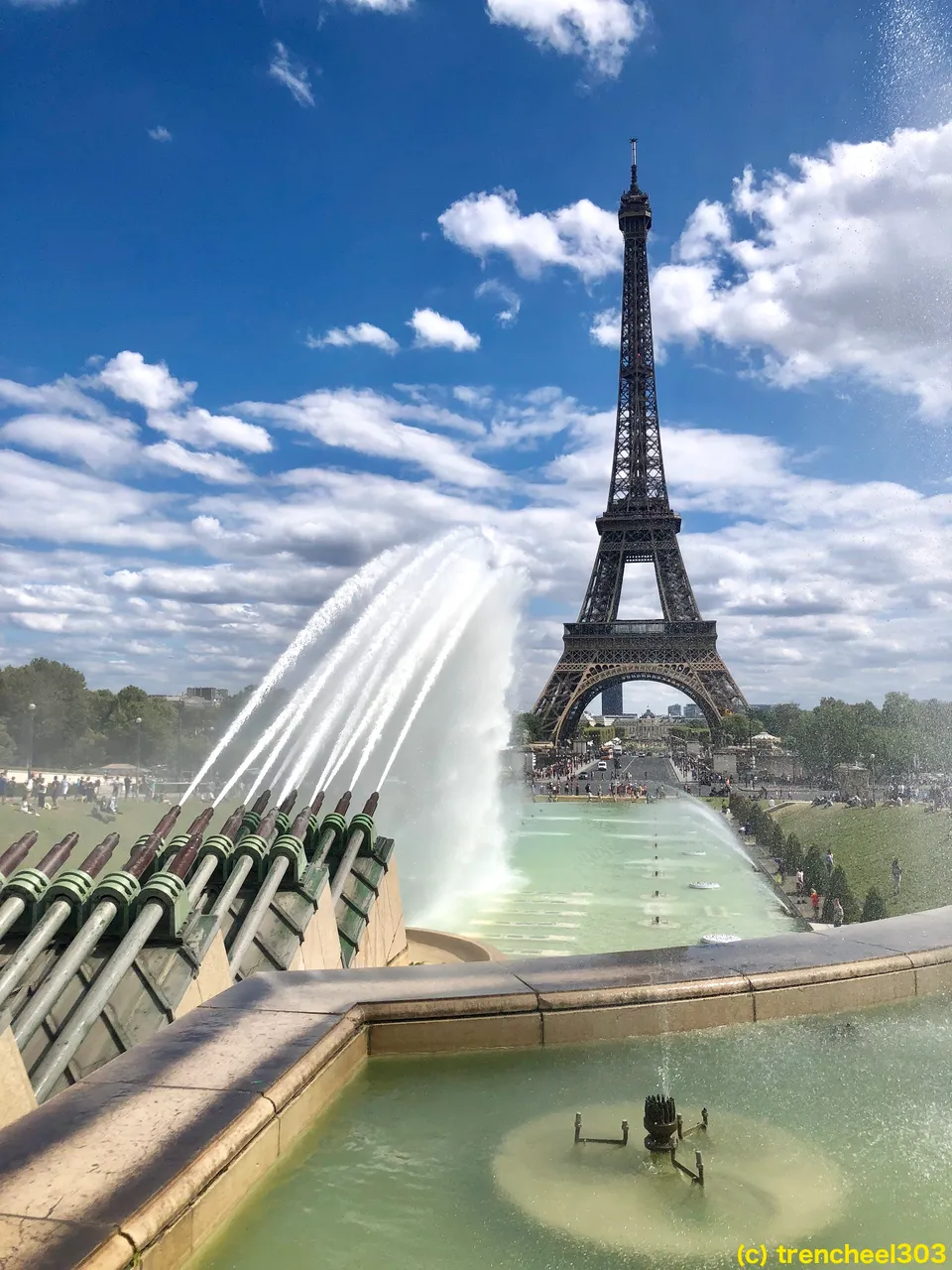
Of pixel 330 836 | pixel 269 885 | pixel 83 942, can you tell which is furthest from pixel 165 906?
pixel 330 836

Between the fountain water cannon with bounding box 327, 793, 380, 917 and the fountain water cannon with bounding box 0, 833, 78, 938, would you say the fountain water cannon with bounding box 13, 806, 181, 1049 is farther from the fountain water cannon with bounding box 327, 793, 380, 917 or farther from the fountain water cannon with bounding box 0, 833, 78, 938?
the fountain water cannon with bounding box 327, 793, 380, 917

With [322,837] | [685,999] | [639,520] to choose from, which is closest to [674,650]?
[639,520]

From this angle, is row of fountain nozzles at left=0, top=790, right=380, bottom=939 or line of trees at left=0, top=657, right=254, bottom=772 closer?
row of fountain nozzles at left=0, top=790, right=380, bottom=939

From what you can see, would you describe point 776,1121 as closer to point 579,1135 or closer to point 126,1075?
point 579,1135

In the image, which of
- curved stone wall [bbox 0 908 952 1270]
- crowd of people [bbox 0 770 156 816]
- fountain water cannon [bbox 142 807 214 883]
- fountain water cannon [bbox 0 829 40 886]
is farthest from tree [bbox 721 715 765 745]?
curved stone wall [bbox 0 908 952 1270]

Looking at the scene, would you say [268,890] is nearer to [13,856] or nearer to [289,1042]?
[13,856]

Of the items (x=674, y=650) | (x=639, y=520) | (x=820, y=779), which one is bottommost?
(x=820, y=779)
